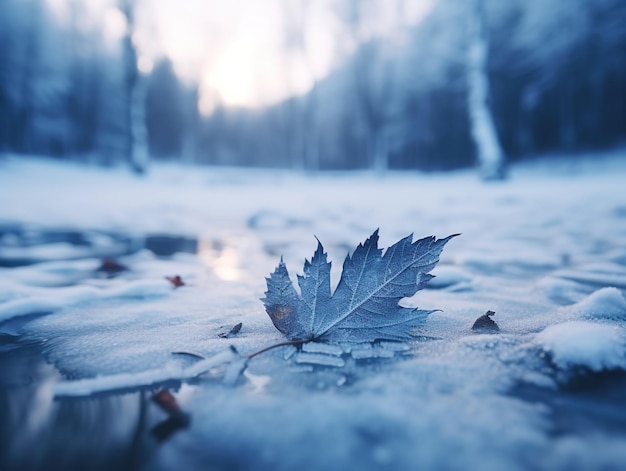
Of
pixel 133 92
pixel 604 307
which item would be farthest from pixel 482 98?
pixel 133 92

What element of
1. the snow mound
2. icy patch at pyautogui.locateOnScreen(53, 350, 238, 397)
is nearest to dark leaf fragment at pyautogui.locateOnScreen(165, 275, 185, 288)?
icy patch at pyautogui.locateOnScreen(53, 350, 238, 397)

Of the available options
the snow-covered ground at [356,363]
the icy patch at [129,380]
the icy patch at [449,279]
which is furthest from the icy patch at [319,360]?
the icy patch at [449,279]

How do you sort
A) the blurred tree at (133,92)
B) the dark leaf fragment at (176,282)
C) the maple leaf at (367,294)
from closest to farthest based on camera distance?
1. the maple leaf at (367,294)
2. the dark leaf fragment at (176,282)
3. the blurred tree at (133,92)

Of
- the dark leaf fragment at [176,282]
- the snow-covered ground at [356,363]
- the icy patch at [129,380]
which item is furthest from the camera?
the dark leaf fragment at [176,282]

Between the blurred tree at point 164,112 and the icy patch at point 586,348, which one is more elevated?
the blurred tree at point 164,112

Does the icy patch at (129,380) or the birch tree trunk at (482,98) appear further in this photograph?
the birch tree trunk at (482,98)

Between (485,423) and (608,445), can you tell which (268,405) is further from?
(608,445)

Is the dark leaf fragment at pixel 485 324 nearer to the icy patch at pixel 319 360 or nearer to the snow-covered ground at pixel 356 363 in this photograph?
the snow-covered ground at pixel 356 363

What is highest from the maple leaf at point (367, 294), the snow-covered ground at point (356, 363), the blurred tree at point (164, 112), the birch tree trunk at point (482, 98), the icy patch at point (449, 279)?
the blurred tree at point (164, 112)
